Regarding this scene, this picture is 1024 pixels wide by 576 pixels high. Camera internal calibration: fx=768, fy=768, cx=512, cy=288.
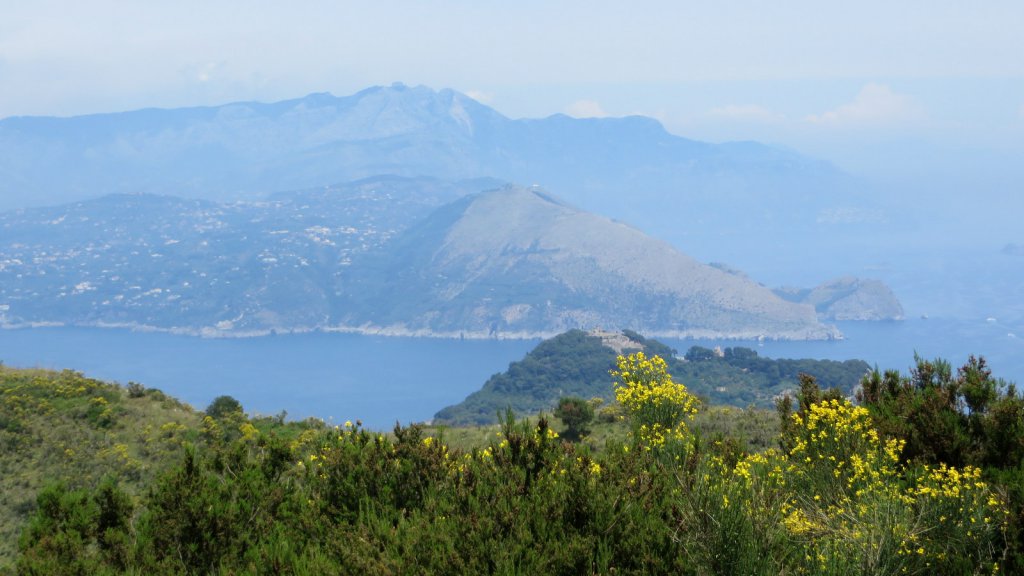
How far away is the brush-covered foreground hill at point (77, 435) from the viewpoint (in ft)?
76.6

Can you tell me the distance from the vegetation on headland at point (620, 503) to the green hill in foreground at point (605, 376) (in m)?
111

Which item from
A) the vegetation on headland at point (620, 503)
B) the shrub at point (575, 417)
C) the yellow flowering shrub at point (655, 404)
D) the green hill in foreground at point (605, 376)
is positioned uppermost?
the yellow flowering shrub at point (655, 404)

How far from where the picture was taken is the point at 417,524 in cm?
966

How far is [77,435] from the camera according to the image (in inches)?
1078

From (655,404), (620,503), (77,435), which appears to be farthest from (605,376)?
(620,503)

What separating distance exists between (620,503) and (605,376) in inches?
5500

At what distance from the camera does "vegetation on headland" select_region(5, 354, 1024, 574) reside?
27.7 feet

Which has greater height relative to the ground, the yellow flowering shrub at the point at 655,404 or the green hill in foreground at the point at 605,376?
the yellow flowering shrub at the point at 655,404

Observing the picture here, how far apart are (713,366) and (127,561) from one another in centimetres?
14261

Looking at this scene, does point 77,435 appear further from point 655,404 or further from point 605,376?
point 605,376

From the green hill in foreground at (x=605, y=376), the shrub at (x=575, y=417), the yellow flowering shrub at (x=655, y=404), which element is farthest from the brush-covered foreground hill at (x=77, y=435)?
the green hill in foreground at (x=605, y=376)

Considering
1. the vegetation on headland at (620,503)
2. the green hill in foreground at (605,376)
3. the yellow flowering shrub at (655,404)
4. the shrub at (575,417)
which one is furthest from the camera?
the green hill in foreground at (605,376)

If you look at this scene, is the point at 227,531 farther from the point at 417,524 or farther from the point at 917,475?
the point at 917,475

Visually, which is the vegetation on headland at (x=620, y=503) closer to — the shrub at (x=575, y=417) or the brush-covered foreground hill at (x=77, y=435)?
the brush-covered foreground hill at (x=77, y=435)
